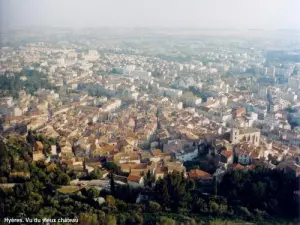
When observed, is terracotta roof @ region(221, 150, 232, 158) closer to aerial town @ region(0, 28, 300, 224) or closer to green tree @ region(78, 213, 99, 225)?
aerial town @ region(0, 28, 300, 224)

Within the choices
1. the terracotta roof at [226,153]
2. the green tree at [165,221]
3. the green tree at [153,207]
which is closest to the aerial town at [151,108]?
the terracotta roof at [226,153]

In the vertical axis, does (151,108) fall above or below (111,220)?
above

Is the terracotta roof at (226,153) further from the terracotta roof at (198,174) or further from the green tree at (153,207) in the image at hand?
the green tree at (153,207)

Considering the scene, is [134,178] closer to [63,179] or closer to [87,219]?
[63,179]

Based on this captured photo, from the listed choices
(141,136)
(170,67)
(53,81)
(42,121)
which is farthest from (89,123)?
(170,67)

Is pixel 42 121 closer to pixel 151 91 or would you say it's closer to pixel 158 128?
pixel 158 128

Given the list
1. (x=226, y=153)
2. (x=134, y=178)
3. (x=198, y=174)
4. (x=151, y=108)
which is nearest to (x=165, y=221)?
(x=134, y=178)

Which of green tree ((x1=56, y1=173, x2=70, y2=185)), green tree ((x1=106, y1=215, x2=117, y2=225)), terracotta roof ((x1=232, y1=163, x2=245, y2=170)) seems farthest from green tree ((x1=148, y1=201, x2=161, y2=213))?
terracotta roof ((x1=232, y1=163, x2=245, y2=170))
